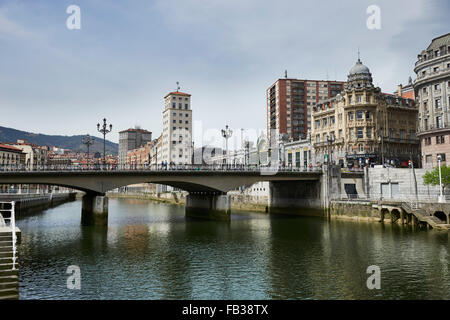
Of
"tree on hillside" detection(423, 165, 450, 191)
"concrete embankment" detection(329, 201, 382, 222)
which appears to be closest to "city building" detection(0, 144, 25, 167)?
"concrete embankment" detection(329, 201, 382, 222)

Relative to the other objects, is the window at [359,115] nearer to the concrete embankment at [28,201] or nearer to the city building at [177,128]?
the concrete embankment at [28,201]

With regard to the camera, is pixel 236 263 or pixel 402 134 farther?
pixel 402 134

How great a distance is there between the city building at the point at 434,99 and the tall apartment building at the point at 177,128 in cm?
9737

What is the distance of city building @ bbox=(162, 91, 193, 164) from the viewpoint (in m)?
153

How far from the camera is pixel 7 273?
1673 cm

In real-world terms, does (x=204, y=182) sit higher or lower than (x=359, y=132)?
lower

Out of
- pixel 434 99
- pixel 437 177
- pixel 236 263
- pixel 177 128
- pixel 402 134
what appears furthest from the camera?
pixel 177 128

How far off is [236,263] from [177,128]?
12823 centimetres

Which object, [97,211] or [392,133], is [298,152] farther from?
[97,211]

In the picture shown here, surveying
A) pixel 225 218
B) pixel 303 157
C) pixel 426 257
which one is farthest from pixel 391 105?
pixel 426 257

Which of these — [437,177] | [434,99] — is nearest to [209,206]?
[437,177]

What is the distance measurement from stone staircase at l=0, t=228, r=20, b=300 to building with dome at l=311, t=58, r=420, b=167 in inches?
2624

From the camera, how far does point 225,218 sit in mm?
60094
